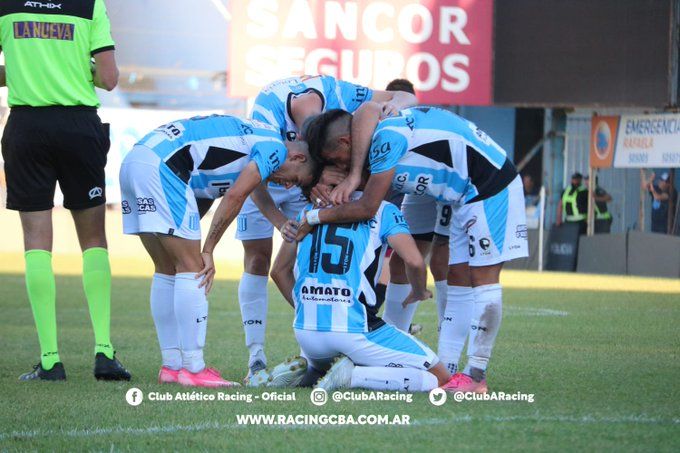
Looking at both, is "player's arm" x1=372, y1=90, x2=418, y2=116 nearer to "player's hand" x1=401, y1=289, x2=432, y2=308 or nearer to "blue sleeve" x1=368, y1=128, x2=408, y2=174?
"blue sleeve" x1=368, y1=128, x2=408, y2=174

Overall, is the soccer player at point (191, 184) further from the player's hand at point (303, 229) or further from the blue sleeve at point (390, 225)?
the blue sleeve at point (390, 225)

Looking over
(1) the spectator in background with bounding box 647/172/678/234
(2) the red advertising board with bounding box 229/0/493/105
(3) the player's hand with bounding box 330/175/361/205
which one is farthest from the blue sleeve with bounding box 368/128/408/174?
(1) the spectator in background with bounding box 647/172/678/234

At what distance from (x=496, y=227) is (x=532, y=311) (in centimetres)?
583

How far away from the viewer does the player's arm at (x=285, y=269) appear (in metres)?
6.37

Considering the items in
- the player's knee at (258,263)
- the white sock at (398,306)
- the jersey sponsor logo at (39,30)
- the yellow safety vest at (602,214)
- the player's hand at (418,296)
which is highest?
the jersey sponsor logo at (39,30)

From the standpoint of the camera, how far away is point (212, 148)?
6074 mm

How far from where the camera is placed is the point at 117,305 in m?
12.4

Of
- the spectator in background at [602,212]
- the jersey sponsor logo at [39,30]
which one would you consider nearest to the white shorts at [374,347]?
the jersey sponsor logo at [39,30]

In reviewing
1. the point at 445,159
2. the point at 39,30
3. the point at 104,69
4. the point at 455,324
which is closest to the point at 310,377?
the point at 455,324

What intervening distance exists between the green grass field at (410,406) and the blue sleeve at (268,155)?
1.12 m

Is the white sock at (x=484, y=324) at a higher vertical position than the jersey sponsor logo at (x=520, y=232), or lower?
lower

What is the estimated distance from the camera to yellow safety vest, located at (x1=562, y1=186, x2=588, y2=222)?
74.3 ft

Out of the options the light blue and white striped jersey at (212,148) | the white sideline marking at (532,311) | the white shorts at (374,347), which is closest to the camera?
the white shorts at (374,347)

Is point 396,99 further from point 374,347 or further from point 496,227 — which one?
point 374,347
